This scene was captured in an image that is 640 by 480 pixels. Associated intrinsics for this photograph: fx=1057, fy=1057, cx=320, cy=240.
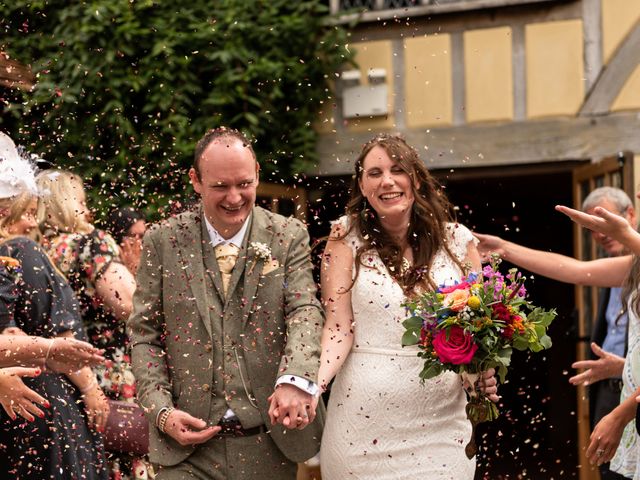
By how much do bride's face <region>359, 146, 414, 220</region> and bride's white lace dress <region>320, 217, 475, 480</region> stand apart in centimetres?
29

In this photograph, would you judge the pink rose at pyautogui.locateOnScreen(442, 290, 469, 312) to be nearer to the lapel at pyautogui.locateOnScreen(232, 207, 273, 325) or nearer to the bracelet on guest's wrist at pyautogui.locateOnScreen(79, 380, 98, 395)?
the lapel at pyautogui.locateOnScreen(232, 207, 273, 325)

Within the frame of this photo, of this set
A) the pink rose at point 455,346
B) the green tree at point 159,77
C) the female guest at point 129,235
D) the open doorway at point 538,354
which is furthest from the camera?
the open doorway at point 538,354

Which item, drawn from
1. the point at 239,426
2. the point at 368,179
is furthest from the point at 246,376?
the point at 368,179

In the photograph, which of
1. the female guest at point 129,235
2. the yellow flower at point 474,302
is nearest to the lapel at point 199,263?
the yellow flower at point 474,302

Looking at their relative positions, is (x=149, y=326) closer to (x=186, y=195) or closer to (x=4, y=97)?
(x=186, y=195)

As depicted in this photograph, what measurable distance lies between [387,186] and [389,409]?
91 centimetres

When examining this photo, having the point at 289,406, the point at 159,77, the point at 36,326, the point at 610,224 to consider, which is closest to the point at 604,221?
the point at 610,224

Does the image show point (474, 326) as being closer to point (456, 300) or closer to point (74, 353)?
point (456, 300)

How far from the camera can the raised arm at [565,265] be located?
14.8 ft

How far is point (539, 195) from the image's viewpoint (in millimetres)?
11734

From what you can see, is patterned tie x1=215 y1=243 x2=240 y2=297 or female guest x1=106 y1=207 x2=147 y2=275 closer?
patterned tie x1=215 y1=243 x2=240 y2=297

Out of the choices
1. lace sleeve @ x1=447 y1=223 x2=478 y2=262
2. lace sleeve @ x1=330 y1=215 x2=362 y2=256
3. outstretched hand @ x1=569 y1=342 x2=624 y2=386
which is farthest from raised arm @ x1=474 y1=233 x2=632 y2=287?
lace sleeve @ x1=330 y1=215 x2=362 y2=256

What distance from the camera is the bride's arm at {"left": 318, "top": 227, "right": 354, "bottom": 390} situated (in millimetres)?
4266

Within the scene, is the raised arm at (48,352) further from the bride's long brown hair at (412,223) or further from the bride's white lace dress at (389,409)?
the bride's long brown hair at (412,223)
